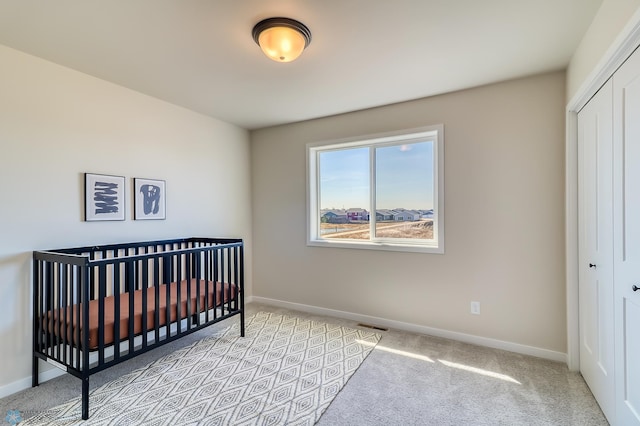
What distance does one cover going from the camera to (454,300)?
286cm

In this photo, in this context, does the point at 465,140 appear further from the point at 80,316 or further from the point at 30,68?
the point at 30,68

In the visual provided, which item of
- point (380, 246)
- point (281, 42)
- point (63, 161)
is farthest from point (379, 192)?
point (63, 161)

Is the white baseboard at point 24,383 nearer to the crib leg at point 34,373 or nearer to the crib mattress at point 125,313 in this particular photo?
the crib leg at point 34,373

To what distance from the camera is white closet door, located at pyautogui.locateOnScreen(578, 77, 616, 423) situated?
168 cm

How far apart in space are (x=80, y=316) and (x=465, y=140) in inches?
129

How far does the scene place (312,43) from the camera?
1995 millimetres

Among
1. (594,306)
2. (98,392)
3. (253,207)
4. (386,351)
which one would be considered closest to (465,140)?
(594,306)

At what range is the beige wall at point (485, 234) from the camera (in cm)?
247

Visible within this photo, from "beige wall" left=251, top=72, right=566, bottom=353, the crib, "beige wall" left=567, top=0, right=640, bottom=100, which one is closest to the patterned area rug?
the crib

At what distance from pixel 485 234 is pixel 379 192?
3.78 ft

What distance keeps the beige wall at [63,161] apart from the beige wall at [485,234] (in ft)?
→ 5.54

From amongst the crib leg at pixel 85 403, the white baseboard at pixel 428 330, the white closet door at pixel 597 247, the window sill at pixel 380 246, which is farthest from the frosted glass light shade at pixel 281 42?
the white baseboard at pixel 428 330

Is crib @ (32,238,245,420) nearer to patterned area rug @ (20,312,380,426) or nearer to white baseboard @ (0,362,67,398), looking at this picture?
white baseboard @ (0,362,67,398)

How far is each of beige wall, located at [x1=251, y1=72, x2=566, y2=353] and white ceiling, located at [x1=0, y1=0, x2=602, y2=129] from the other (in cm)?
25
